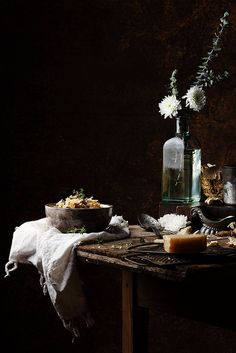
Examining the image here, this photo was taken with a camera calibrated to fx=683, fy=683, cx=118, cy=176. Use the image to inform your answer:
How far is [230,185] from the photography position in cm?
284

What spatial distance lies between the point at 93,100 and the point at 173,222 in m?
1.19

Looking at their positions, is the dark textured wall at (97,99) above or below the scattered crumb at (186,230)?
above

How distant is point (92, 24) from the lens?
369 cm

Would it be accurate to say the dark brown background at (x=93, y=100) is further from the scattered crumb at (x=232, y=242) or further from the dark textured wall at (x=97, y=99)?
the scattered crumb at (x=232, y=242)

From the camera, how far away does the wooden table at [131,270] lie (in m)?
1.96

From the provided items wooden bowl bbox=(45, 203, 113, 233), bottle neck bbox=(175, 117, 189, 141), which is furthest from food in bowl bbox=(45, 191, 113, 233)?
bottle neck bbox=(175, 117, 189, 141)

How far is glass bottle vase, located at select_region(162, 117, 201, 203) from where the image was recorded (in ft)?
9.78

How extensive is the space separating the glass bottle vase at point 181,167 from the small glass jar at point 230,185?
0.18m

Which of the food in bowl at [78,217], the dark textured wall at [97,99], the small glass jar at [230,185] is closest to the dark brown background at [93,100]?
the dark textured wall at [97,99]

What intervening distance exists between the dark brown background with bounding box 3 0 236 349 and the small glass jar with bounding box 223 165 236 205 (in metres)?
0.79

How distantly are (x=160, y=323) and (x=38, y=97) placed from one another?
1.40 m

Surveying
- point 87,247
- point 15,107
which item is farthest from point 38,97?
point 87,247

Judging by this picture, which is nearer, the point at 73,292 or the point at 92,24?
the point at 73,292

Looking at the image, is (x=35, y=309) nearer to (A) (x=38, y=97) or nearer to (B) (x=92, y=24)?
(A) (x=38, y=97)
